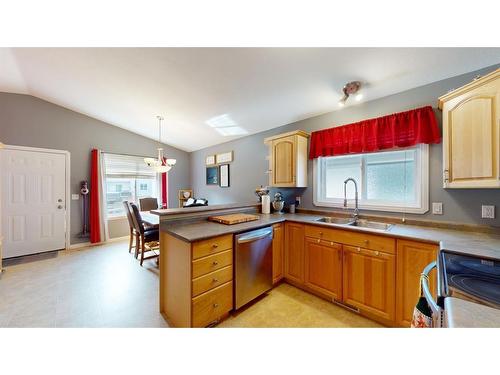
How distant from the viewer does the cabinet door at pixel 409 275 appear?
143cm

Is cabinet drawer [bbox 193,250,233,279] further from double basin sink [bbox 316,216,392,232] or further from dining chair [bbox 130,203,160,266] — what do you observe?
dining chair [bbox 130,203,160,266]

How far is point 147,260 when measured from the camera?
3.18 metres

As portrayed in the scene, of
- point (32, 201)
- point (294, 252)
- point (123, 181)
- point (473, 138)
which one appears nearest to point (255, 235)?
point (294, 252)

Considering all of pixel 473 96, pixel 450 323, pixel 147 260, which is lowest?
pixel 147 260

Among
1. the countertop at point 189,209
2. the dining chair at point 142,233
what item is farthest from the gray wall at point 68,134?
the countertop at point 189,209

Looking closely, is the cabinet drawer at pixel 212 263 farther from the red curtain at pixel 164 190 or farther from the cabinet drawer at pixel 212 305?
the red curtain at pixel 164 190

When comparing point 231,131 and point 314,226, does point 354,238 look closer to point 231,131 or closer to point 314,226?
point 314,226

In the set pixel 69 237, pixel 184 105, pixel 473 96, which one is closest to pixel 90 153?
pixel 69 237

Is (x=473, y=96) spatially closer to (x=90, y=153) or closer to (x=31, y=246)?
(x=90, y=153)

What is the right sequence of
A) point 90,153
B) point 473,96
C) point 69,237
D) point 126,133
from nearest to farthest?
1. point 473,96
2. point 69,237
3. point 90,153
4. point 126,133

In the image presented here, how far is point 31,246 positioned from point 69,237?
0.49m

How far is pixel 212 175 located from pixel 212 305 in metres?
3.51

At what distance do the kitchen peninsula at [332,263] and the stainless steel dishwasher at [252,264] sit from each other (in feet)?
0.24
